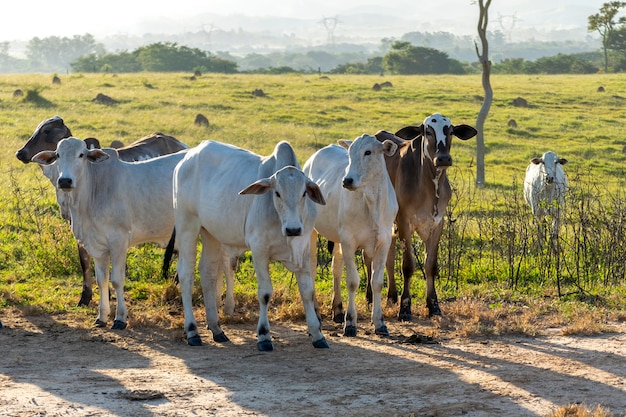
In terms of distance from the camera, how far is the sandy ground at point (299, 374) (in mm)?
6469

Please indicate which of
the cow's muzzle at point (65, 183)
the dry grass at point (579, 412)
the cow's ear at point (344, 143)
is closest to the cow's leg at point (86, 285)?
the cow's muzzle at point (65, 183)

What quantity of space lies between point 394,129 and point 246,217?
69.0 ft

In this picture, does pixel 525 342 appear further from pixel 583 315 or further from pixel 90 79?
pixel 90 79

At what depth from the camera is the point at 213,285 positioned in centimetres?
884

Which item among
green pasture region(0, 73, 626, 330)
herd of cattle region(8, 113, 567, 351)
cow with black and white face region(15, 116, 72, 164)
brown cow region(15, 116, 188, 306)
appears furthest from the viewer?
cow with black and white face region(15, 116, 72, 164)

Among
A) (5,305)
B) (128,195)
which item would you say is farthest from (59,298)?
(128,195)

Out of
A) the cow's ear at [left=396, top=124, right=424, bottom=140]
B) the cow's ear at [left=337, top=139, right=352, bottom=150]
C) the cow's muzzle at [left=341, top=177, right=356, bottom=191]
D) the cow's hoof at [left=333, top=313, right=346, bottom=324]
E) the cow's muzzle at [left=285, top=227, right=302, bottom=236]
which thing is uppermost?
the cow's ear at [left=396, top=124, right=424, bottom=140]

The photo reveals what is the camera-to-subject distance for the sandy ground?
21.2 ft

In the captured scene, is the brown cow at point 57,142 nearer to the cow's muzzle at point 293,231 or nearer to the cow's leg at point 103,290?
the cow's leg at point 103,290

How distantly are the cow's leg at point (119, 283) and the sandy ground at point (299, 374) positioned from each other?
0.15 m

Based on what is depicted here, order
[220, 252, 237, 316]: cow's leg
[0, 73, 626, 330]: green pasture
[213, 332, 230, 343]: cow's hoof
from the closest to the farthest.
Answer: [213, 332, 230, 343]: cow's hoof
[220, 252, 237, 316]: cow's leg
[0, 73, 626, 330]: green pasture

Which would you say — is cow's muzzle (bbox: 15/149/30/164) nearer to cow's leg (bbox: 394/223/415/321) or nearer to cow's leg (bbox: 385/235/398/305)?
cow's leg (bbox: 385/235/398/305)

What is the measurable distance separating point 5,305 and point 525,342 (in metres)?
5.28

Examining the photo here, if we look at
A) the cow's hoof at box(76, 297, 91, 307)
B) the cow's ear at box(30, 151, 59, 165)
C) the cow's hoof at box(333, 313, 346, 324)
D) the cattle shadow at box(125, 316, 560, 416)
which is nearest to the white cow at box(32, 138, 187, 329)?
the cow's ear at box(30, 151, 59, 165)
